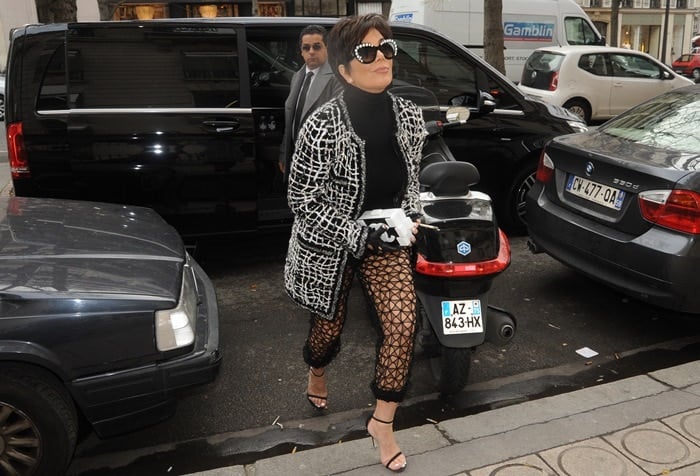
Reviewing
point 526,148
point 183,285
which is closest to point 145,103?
point 183,285

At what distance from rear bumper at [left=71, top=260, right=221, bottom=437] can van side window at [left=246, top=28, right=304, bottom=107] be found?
285cm

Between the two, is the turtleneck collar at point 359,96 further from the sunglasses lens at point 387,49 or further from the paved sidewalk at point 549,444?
the paved sidewalk at point 549,444

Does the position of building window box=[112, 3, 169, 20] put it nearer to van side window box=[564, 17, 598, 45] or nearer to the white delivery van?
the white delivery van

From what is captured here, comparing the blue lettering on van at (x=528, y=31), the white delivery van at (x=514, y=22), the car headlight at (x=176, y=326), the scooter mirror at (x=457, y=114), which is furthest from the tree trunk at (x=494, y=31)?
the car headlight at (x=176, y=326)

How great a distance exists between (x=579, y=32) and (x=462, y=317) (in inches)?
630

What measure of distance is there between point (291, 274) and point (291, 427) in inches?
35.5

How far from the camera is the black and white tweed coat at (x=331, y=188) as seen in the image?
245 centimetres

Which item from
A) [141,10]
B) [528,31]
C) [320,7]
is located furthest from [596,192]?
[141,10]

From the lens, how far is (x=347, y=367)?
12.5 ft

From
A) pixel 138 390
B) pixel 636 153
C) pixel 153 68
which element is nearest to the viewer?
pixel 138 390

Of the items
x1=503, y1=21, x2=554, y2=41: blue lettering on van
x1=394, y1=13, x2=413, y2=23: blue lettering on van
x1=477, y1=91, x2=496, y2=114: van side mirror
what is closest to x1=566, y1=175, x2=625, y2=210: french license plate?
x1=477, y1=91, x2=496, y2=114: van side mirror

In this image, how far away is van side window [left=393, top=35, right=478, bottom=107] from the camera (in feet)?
18.0

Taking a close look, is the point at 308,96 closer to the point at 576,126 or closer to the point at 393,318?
the point at 393,318

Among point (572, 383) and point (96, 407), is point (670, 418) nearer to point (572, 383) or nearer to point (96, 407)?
point (572, 383)
